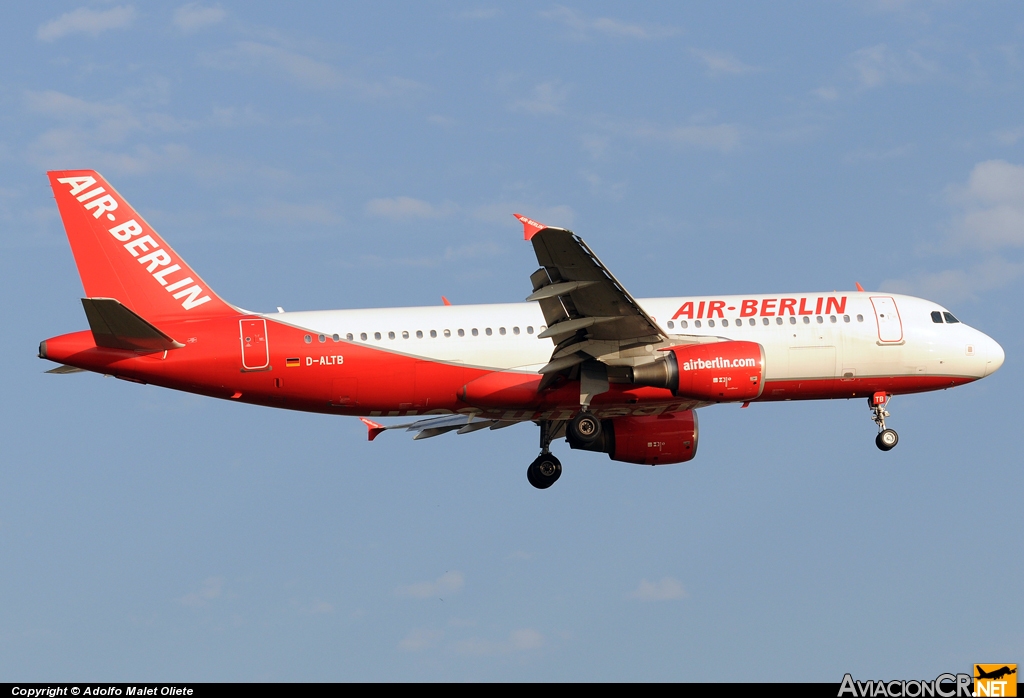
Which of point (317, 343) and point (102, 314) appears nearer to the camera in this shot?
point (102, 314)

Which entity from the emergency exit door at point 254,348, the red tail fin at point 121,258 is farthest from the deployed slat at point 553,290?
the red tail fin at point 121,258

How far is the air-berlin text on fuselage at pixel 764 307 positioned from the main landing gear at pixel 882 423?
3.51m

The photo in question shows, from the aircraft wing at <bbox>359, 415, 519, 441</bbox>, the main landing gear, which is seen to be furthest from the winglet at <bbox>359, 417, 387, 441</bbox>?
the main landing gear

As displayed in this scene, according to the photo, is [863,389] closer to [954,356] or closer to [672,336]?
[954,356]

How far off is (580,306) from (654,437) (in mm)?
8675

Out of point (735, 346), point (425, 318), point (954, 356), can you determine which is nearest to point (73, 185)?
point (425, 318)

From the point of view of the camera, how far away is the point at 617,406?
138 ft

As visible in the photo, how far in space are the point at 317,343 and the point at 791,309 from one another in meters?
15.4

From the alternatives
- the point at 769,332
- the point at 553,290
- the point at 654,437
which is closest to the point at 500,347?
the point at 553,290

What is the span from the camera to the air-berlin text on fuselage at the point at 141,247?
4047 cm

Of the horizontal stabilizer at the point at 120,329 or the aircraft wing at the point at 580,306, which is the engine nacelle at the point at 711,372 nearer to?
the aircraft wing at the point at 580,306

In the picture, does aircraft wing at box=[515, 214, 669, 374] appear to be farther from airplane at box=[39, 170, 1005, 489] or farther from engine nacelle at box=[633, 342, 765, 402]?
engine nacelle at box=[633, 342, 765, 402]

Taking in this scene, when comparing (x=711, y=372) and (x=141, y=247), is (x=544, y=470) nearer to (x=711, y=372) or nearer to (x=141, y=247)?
(x=711, y=372)

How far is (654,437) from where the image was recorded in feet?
148
